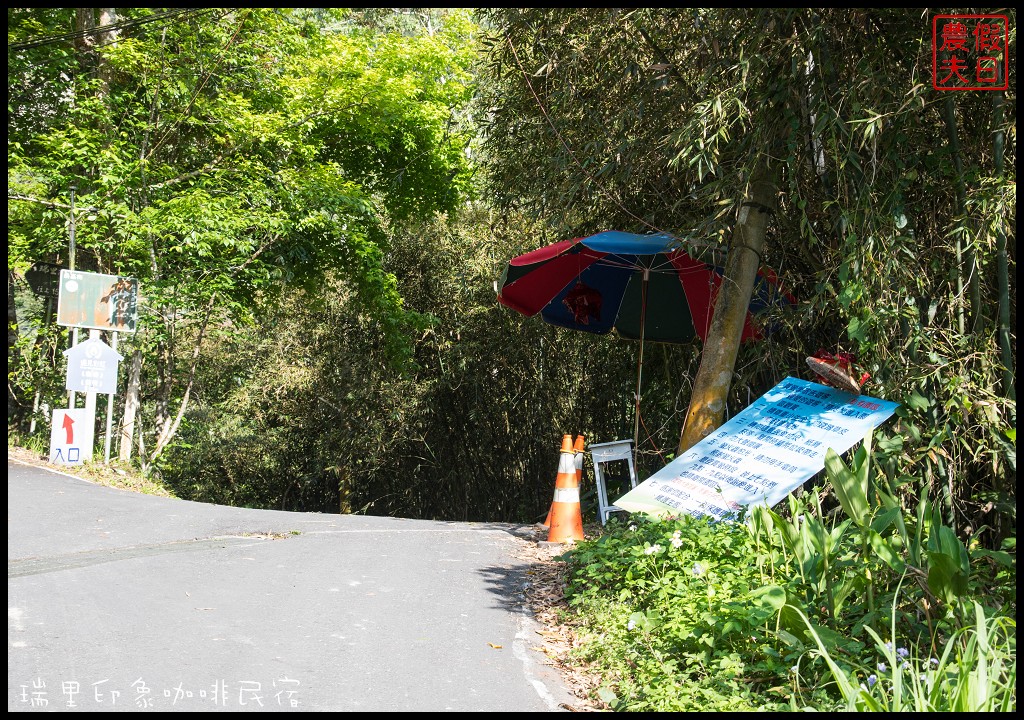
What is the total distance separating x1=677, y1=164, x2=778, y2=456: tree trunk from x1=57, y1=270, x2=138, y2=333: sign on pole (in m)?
9.07

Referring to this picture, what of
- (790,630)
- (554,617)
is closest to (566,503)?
(554,617)

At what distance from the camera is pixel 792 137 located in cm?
616

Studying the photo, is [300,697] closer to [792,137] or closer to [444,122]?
[792,137]

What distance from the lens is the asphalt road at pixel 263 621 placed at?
3.76 metres

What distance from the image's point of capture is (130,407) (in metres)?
14.1

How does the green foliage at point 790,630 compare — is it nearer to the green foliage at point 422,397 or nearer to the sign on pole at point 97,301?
the green foliage at point 422,397

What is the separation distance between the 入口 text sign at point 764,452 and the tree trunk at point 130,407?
34.7ft

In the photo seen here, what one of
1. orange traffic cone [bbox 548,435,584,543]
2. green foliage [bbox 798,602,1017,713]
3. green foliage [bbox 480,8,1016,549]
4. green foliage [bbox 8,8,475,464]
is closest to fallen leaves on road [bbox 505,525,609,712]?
orange traffic cone [bbox 548,435,584,543]

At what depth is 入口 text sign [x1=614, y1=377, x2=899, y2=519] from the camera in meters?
5.58

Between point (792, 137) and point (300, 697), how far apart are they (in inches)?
191

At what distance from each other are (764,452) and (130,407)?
11.3 m

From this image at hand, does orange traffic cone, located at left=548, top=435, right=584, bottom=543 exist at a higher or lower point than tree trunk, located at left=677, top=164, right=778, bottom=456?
lower

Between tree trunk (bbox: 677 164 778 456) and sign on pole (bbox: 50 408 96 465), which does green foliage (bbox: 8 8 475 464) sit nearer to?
sign on pole (bbox: 50 408 96 465)

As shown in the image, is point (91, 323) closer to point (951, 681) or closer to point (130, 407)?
point (130, 407)
